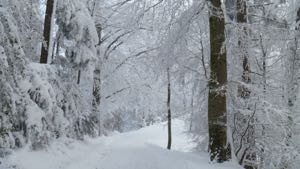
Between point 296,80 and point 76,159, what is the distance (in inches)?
284

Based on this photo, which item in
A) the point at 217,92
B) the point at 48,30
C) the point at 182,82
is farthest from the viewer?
the point at 182,82

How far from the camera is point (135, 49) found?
2297 centimetres

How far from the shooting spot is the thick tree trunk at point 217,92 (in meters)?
7.80

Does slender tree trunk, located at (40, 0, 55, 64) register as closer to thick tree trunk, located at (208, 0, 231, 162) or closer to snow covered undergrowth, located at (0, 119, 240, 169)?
snow covered undergrowth, located at (0, 119, 240, 169)

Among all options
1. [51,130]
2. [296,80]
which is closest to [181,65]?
[296,80]

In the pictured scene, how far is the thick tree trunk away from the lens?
7801 millimetres

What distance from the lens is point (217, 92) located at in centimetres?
782

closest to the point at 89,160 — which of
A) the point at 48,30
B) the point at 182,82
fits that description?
the point at 48,30

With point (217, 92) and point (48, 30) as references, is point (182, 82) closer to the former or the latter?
point (48, 30)

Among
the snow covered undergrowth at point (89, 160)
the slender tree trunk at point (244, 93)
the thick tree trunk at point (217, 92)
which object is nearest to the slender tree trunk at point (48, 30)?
the snow covered undergrowth at point (89, 160)

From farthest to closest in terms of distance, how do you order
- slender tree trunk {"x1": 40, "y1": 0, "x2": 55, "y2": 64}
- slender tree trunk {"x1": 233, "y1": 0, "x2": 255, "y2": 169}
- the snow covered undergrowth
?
slender tree trunk {"x1": 40, "y1": 0, "x2": 55, "y2": 64} < slender tree trunk {"x1": 233, "y1": 0, "x2": 255, "y2": 169} < the snow covered undergrowth

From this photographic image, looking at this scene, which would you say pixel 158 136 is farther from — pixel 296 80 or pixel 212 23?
pixel 212 23

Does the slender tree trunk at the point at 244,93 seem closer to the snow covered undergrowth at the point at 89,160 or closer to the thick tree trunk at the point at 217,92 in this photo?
the snow covered undergrowth at the point at 89,160

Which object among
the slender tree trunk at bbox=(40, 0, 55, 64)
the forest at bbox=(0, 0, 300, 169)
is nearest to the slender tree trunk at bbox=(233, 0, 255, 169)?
the forest at bbox=(0, 0, 300, 169)
